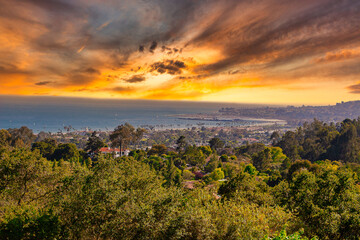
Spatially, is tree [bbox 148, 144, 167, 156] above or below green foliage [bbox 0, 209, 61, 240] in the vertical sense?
below

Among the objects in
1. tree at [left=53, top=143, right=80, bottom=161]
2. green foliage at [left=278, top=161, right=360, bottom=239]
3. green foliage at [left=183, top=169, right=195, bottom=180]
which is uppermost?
green foliage at [left=278, top=161, right=360, bottom=239]

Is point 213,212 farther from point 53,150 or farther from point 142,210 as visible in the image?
point 53,150

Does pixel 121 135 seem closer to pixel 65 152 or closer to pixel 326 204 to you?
pixel 65 152

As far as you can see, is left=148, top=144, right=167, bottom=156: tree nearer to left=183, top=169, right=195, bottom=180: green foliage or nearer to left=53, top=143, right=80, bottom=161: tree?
left=53, top=143, right=80, bottom=161: tree

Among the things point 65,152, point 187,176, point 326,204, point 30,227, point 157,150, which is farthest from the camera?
point 157,150

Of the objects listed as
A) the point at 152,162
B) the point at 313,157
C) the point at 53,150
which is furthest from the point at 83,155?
the point at 313,157

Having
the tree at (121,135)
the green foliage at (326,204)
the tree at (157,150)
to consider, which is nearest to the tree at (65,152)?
the tree at (121,135)

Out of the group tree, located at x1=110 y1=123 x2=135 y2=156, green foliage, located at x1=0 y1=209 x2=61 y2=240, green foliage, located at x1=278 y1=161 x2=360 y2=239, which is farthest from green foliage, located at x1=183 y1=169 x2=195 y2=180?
green foliage, located at x1=0 y1=209 x2=61 y2=240

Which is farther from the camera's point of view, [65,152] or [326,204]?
[65,152]

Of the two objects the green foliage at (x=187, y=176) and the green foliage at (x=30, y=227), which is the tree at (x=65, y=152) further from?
the green foliage at (x=30, y=227)

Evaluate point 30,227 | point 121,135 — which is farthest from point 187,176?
point 30,227

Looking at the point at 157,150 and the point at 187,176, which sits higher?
the point at 157,150
